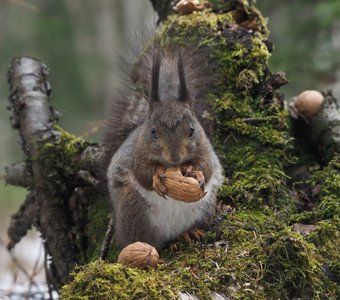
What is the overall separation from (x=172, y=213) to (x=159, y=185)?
0.14 m

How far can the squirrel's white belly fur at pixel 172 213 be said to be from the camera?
2.44 metres

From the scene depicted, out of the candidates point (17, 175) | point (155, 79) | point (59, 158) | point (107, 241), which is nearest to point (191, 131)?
point (155, 79)

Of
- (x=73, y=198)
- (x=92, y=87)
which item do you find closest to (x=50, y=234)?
(x=73, y=198)

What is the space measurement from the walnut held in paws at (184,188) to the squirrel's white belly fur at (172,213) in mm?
124

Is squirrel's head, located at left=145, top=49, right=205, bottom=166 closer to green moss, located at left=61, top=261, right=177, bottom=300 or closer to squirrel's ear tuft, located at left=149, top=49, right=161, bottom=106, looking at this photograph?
squirrel's ear tuft, located at left=149, top=49, right=161, bottom=106

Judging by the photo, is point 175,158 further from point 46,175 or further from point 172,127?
point 46,175

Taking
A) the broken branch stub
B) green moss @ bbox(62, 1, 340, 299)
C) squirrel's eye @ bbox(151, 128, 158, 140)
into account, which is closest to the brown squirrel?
squirrel's eye @ bbox(151, 128, 158, 140)

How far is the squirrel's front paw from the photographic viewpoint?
234cm

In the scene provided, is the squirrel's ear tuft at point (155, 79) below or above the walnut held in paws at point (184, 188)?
above

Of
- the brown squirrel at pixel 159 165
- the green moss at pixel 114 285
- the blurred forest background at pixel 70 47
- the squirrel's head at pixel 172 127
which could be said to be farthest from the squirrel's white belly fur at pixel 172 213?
the blurred forest background at pixel 70 47

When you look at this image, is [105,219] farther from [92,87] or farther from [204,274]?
[92,87]

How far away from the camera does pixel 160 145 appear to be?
2.43 metres

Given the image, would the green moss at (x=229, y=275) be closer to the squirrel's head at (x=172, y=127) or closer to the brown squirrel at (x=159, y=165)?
the brown squirrel at (x=159, y=165)

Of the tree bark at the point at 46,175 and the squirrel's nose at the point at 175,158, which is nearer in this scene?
the squirrel's nose at the point at 175,158
